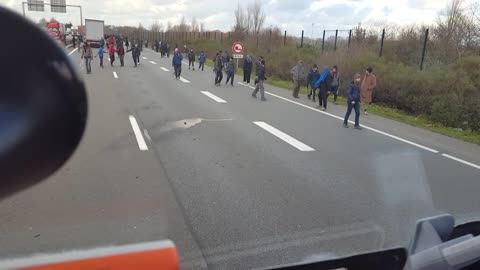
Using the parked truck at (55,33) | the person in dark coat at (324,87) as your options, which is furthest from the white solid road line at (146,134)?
the parked truck at (55,33)

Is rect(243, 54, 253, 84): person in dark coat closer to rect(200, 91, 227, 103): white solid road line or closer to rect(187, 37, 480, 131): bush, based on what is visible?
rect(187, 37, 480, 131): bush

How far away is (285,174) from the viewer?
7.00 metres

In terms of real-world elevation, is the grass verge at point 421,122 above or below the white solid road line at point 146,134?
below

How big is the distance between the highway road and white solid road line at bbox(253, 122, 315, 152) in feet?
0.14

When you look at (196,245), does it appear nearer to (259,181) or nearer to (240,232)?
(240,232)

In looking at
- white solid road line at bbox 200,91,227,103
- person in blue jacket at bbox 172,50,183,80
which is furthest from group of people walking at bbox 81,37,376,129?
white solid road line at bbox 200,91,227,103

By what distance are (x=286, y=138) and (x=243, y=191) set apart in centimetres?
411

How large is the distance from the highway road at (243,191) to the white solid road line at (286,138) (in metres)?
0.04

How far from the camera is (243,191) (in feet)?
19.9

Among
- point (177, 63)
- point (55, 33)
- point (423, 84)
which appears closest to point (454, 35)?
point (423, 84)

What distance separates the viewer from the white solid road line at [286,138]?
29.6 ft

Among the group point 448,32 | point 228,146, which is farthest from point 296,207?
point 448,32

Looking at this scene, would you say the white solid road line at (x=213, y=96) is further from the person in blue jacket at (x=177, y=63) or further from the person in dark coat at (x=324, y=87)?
the person in blue jacket at (x=177, y=63)

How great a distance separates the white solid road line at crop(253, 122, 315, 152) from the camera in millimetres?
9008
